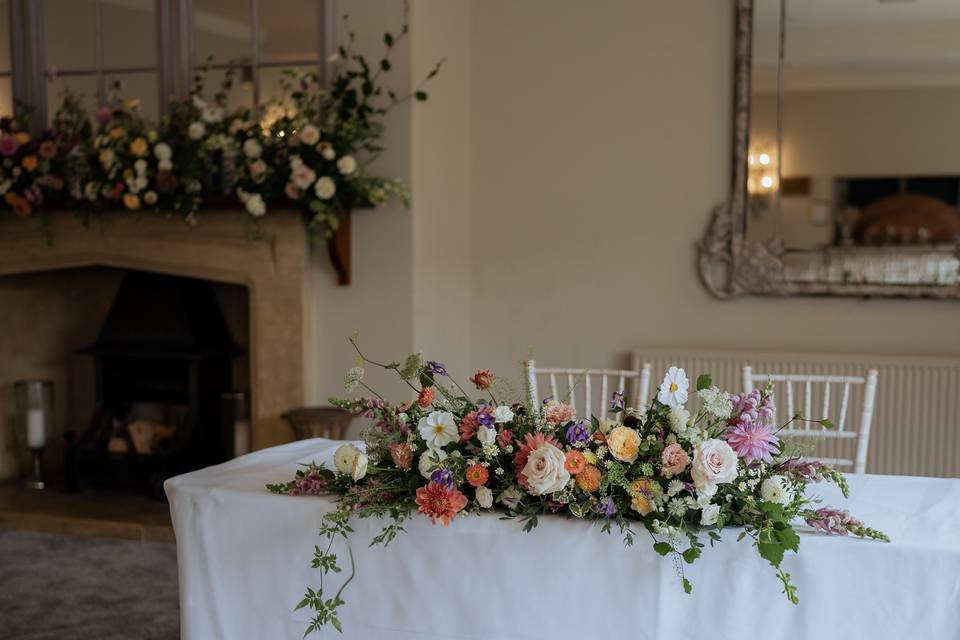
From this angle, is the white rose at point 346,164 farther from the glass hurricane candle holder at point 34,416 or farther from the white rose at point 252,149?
the glass hurricane candle holder at point 34,416

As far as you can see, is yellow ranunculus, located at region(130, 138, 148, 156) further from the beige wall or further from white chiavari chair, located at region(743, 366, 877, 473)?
white chiavari chair, located at region(743, 366, 877, 473)

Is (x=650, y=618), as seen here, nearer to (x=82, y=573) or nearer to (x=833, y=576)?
(x=833, y=576)

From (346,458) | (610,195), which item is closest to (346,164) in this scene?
(610,195)

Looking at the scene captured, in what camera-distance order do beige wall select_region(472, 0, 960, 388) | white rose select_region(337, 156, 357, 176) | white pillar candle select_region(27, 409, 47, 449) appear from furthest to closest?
white pillar candle select_region(27, 409, 47, 449) → beige wall select_region(472, 0, 960, 388) → white rose select_region(337, 156, 357, 176)

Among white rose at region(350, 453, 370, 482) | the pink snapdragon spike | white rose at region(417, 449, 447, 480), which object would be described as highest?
white rose at region(417, 449, 447, 480)

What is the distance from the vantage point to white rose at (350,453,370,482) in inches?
79.7

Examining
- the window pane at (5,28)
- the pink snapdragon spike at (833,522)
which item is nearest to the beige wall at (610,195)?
the window pane at (5,28)

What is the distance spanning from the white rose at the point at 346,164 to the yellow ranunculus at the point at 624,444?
8.22ft

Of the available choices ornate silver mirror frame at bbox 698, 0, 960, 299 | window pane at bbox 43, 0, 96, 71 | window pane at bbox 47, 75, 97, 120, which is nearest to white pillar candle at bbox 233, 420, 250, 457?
window pane at bbox 47, 75, 97, 120

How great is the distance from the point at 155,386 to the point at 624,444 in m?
3.79

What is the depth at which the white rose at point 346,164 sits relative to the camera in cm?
409

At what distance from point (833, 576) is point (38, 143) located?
402 cm

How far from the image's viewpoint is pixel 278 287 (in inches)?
175

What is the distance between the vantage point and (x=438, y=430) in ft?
6.37
